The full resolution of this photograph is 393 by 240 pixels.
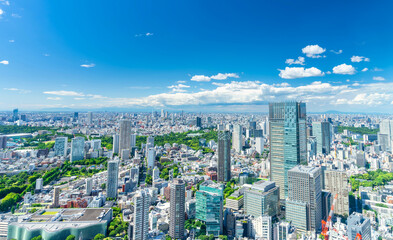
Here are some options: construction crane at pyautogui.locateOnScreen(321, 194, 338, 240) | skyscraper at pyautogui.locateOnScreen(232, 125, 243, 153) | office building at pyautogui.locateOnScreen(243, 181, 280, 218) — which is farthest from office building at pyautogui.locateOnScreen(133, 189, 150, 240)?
skyscraper at pyautogui.locateOnScreen(232, 125, 243, 153)

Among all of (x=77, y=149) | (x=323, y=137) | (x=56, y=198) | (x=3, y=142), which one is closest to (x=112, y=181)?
(x=56, y=198)

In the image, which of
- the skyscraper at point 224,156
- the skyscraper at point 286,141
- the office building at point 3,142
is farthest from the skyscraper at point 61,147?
the skyscraper at point 286,141

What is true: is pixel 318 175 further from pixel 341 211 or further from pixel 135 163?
pixel 135 163

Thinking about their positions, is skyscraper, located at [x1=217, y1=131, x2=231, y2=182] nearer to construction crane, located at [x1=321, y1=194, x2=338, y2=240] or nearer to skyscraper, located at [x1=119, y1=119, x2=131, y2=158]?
construction crane, located at [x1=321, y1=194, x2=338, y2=240]

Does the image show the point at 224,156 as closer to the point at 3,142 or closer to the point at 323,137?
the point at 323,137

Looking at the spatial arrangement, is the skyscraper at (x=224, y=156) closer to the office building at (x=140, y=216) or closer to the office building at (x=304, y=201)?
the office building at (x=304, y=201)

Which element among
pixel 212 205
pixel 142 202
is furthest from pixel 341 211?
pixel 142 202
